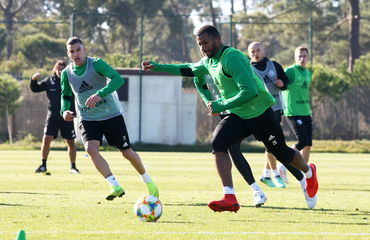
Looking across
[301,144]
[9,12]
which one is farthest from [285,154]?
[9,12]

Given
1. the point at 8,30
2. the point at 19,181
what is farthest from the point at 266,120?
the point at 8,30

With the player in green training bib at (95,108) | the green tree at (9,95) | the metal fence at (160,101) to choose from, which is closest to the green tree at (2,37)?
the metal fence at (160,101)

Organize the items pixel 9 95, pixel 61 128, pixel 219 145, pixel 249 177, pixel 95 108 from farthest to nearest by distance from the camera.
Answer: pixel 9 95 < pixel 61 128 < pixel 95 108 < pixel 249 177 < pixel 219 145

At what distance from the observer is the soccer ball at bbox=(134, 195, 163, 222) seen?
17.3ft

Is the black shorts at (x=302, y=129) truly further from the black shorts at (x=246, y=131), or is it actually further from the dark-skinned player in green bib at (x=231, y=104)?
the black shorts at (x=246, y=131)

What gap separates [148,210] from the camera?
5.29 metres

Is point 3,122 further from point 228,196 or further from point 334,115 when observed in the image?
point 228,196

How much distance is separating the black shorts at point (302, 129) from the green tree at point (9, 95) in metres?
14.4

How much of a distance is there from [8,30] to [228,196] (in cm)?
3591

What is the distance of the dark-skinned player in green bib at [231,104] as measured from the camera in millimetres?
5316

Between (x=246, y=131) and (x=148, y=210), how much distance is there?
134 centimetres

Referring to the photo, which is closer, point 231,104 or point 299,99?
point 231,104

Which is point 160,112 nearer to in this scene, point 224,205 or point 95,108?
point 95,108

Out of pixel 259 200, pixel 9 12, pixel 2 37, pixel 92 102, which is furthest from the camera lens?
pixel 9 12
